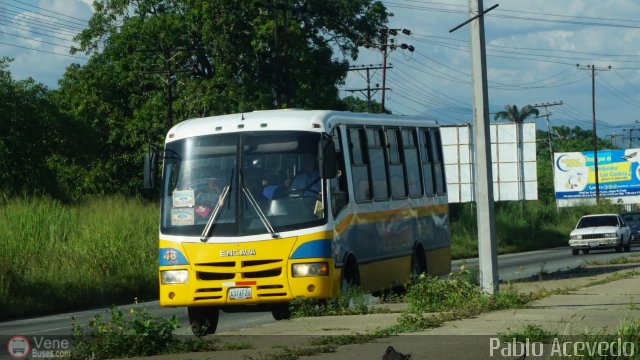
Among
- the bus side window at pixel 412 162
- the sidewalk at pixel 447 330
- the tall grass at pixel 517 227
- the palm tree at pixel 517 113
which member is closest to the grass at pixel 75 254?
the bus side window at pixel 412 162

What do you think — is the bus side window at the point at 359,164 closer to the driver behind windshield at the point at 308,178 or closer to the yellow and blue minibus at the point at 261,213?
the yellow and blue minibus at the point at 261,213

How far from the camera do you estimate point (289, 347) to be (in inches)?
473

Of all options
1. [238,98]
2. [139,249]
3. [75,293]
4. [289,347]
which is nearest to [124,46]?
[238,98]

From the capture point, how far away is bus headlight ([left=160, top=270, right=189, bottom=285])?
1612cm

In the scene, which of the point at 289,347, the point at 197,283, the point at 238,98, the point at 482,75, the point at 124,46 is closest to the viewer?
the point at 289,347

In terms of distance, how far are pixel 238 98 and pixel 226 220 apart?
3825 centimetres

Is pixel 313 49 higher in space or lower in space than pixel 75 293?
higher

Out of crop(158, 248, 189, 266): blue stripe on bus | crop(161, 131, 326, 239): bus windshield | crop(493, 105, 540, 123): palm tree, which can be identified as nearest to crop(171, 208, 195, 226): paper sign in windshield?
crop(161, 131, 326, 239): bus windshield

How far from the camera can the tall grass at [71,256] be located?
24641mm

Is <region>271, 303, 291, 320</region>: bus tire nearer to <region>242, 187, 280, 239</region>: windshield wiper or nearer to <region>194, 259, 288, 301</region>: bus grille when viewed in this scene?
<region>194, 259, 288, 301</region>: bus grille

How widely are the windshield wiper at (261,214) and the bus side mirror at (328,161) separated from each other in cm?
97

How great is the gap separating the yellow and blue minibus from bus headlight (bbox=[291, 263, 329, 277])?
0.01 meters

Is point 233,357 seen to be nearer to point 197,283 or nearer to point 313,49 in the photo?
point 197,283

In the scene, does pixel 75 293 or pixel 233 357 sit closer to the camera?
pixel 233 357
